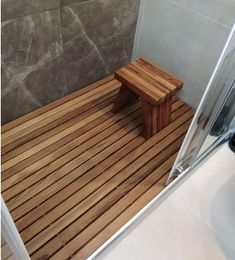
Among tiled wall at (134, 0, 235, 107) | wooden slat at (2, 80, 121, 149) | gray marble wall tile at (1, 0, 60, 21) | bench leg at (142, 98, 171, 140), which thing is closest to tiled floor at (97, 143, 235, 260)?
bench leg at (142, 98, 171, 140)

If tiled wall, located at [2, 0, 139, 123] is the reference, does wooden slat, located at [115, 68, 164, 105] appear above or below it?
below

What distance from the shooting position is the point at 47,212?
1.17 m

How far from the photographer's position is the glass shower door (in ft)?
2.89

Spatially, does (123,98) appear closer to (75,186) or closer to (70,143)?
(70,143)

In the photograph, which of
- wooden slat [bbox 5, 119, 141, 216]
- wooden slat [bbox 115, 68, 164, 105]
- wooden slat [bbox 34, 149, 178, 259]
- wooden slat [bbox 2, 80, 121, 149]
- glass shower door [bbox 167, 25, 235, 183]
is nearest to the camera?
glass shower door [bbox 167, 25, 235, 183]

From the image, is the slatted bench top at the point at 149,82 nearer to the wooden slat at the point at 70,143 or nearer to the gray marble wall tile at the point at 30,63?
the wooden slat at the point at 70,143

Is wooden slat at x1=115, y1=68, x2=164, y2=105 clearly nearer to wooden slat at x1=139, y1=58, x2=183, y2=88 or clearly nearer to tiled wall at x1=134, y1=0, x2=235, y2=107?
wooden slat at x1=139, y1=58, x2=183, y2=88

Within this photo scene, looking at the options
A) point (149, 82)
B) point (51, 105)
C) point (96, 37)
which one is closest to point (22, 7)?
point (96, 37)

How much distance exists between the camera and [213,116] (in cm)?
115

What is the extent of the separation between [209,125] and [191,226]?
0.48 m

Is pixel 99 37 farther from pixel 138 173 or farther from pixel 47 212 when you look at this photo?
pixel 47 212

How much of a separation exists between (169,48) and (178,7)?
10.1 inches

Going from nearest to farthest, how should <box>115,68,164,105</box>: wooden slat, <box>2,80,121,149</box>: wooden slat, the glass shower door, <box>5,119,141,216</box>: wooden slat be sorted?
the glass shower door, <box>5,119,141,216</box>: wooden slat, <box>115,68,164,105</box>: wooden slat, <box>2,80,121,149</box>: wooden slat

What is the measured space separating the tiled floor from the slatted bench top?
46 cm
